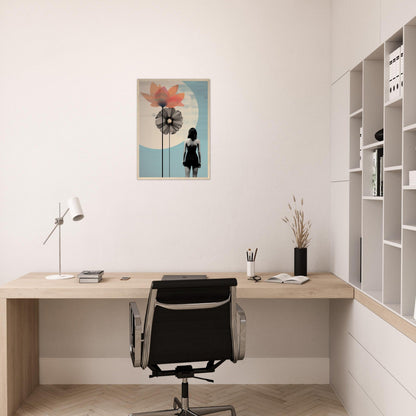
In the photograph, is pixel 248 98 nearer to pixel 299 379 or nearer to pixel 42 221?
pixel 42 221

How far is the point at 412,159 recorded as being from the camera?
236 centimetres

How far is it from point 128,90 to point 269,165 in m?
1.17

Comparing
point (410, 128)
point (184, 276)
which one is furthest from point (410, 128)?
point (184, 276)

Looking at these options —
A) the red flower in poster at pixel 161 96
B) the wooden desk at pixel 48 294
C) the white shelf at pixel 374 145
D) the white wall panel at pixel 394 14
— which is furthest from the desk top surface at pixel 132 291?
the white wall panel at pixel 394 14

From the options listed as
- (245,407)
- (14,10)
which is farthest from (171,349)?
(14,10)

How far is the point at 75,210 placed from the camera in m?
3.36

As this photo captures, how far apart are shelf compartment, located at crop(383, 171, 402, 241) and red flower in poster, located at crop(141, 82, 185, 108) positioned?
1737 millimetres

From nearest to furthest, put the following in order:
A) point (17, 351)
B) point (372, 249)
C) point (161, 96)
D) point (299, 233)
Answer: point (372, 249) < point (17, 351) < point (299, 233) < point (161, 96)

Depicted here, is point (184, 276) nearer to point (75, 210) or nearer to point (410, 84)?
point (75, 210)

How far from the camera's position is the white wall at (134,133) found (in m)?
3.71

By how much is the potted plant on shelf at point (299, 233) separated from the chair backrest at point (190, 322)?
38.6 inches

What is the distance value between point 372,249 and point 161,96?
1830 millimetres

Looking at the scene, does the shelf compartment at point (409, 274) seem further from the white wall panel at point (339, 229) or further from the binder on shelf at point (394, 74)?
the white wall panel at point (339, 229)

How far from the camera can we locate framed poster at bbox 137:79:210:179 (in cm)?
372
